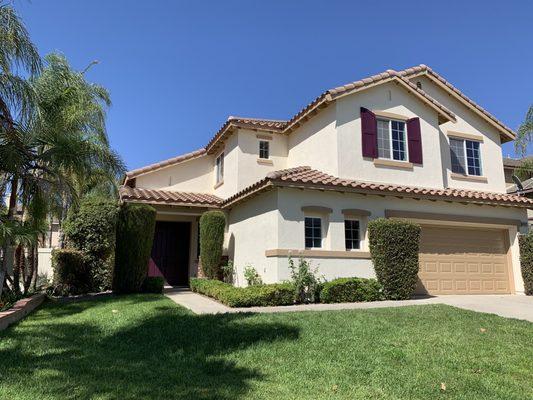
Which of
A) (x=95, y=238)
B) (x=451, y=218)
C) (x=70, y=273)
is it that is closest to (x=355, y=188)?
(x=451, y=218)

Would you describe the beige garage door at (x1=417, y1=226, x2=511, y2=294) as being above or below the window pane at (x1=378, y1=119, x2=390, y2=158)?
below

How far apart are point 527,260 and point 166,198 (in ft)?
43.5

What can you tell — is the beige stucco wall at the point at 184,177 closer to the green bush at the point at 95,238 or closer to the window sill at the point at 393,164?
the green bush at the point at 95,238

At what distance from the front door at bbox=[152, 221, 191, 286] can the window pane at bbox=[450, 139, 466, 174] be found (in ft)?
36.8

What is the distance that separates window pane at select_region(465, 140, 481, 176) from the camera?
54.6 ft

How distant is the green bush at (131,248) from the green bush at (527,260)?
42.4 ft

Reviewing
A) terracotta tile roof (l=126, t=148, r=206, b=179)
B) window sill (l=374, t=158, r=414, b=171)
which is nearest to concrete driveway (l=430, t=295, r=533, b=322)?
window sill (l=374, t=158, r=414, b=171)

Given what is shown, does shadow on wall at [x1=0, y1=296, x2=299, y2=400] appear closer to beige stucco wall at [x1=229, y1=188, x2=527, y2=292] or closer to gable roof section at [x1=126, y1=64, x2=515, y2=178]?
beige stucco wall at [x1=229, y1=188, x2=527, y2=292]

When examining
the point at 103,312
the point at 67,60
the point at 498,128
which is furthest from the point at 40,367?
the point at 498,128

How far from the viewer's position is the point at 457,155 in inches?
653

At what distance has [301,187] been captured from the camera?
1229 cm

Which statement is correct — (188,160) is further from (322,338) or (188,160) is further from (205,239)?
(322,338)

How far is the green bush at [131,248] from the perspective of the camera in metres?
12.9

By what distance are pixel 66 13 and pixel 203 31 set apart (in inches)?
184
